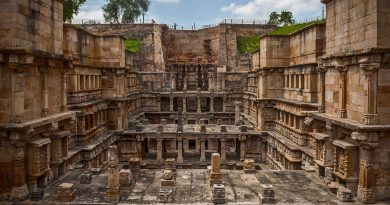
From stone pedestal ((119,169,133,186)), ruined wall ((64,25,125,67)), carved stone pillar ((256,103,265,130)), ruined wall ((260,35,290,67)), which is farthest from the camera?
carved stone pillar ((256,103,265,130))

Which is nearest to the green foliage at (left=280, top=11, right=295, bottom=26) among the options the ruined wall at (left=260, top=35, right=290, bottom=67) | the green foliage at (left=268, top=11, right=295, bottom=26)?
the green foliage at (left=268, top=11, right=295, bottom=26)

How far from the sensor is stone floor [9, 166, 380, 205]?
695 inches

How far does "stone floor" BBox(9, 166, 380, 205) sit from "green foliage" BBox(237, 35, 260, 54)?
139 ft

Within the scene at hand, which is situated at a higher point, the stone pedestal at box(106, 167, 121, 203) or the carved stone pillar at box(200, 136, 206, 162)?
the stone pedestal at box(106, 167, 121, 203)

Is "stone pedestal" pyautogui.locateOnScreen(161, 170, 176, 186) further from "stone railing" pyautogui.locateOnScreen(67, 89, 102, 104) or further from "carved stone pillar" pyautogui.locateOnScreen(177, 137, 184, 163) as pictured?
"carved stone pillar" pyautogui.locateOnScreen(177, 137, 184, 163)

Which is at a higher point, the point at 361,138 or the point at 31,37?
the point at 31,37

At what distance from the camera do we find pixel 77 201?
1734 cm

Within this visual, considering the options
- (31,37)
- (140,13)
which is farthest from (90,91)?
(140,13)

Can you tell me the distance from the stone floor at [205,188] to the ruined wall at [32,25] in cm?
682

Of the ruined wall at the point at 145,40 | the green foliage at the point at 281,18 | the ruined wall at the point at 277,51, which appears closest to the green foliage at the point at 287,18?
the green foliage at the point at 281,18

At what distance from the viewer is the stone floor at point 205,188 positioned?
1764 cm

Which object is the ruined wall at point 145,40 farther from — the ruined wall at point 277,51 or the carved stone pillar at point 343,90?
the carved stone pillar at point 343,90

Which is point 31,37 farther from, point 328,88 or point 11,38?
point 328,88

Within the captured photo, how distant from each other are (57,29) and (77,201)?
9.35m
